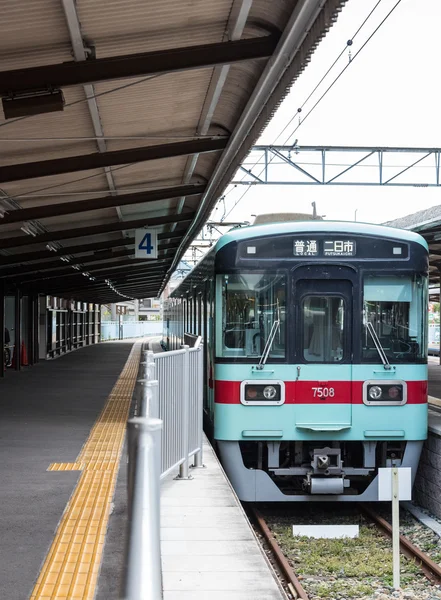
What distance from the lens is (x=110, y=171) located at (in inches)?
410

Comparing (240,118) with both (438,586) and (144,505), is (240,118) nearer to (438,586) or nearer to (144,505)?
(438,586)

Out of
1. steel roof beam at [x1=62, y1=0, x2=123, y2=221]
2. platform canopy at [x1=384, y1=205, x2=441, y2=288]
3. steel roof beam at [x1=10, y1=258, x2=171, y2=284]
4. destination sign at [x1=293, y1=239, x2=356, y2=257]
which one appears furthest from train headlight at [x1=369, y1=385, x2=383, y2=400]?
steel roof beam at [x1=10, y1=258, x2=171, y2=284]

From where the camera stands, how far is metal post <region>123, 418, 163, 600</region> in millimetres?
1559

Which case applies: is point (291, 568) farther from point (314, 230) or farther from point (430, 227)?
point (430, 227)

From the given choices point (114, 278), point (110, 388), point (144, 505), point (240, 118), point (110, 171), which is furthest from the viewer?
point (114, 278)

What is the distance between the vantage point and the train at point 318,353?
307 inches

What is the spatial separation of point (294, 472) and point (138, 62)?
4125 mm

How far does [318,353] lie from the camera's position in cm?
796

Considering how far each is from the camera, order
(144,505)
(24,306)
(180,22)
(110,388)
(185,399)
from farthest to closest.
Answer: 1. (24,306)
2. (110,388)
3. (185,399)
4. (180,22)
5. (144,505)

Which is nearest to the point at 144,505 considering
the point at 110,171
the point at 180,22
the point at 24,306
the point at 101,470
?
the point at 180,22

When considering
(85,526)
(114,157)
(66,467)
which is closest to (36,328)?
(114,157)

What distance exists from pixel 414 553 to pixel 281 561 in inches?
51.4

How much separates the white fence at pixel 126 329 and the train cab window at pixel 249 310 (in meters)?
44.0

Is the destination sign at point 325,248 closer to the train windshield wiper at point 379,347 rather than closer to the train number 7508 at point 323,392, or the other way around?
the train windshield wiper at point 379,347
